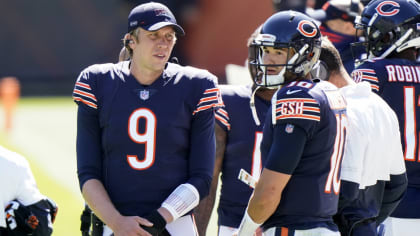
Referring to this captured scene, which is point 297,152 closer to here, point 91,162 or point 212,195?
point 91,162

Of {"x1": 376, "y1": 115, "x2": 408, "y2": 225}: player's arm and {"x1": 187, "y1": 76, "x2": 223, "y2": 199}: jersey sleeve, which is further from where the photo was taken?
{"x1": 376, "y1": 115, "x2": 408, "y2": 225}: player's arm

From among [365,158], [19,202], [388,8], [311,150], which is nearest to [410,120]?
[388,8]

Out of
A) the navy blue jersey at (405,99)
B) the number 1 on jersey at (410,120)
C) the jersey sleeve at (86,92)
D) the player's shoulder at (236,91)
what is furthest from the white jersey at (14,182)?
the number 1 on jersey at (410,120)

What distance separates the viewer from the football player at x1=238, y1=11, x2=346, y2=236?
356cm

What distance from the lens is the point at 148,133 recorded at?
159 inches

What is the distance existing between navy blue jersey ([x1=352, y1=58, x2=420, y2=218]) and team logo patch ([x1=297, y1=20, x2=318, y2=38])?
98cm

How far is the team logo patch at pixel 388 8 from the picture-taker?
507 centimetres

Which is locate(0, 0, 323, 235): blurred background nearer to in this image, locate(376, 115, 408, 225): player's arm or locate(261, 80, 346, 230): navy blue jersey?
locate(376, 115, 408, 225): player's arm

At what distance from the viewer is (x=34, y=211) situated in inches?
180

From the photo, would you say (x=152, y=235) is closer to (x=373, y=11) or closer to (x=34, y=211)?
(x=34, y=211)

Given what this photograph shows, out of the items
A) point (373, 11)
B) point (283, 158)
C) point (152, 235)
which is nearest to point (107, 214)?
point (152, 235)

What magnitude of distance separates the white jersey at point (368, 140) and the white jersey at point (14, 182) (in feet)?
6.09

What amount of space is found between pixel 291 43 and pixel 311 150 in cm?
60

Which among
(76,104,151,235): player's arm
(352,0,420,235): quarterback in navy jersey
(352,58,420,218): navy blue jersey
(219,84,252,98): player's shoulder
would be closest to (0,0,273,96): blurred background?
(219,84,252,98): player's shoulder
